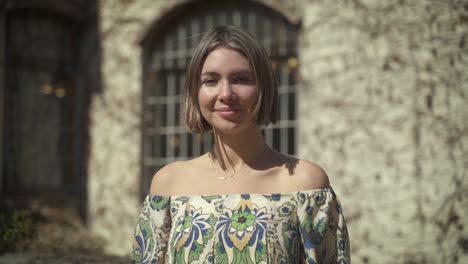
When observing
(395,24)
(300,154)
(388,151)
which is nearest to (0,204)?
(300,154)

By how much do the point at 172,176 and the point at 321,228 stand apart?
0.46m

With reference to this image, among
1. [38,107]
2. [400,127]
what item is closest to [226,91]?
[400,127]

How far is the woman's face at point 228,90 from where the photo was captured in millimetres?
1368

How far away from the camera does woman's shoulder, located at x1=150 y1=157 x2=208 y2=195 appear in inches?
59.0

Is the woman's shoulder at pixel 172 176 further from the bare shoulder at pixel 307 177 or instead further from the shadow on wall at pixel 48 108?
the shadow on wall at pixel 48 108

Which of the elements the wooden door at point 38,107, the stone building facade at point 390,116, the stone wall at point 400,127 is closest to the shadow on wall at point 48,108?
the wooden door at point 38,107

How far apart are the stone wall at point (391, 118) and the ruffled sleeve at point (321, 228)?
10.6 feet

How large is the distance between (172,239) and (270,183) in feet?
1.03

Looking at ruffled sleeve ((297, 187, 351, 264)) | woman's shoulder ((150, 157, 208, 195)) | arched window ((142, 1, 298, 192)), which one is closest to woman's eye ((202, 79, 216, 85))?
woman's shoulder ((150, 157, 208, 195))

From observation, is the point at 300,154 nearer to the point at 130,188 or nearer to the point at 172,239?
the point at 130,188

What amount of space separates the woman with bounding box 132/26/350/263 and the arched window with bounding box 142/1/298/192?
3720 millimetres

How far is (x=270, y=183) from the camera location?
55.4 inches

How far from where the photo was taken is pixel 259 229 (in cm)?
134

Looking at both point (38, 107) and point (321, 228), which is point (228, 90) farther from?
point (38, 107)
